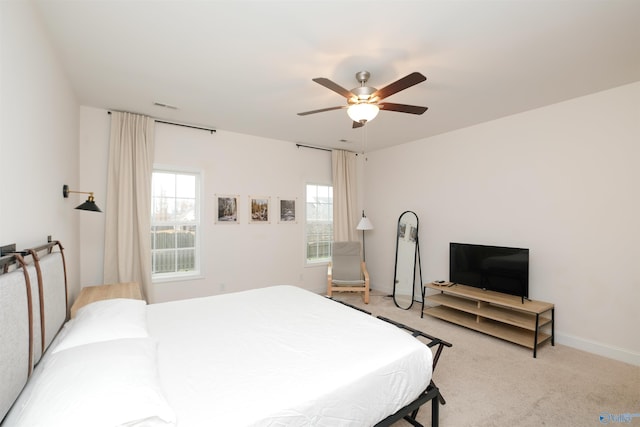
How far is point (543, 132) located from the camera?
10.8 feet

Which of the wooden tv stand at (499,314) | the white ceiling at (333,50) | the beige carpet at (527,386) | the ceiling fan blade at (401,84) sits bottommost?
the beige carpet at (527,386)

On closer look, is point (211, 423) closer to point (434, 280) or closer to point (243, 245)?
point (243, 245)

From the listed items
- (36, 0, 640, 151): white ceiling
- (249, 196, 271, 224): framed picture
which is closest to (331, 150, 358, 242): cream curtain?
(249, 196, 271, 224): framed picture

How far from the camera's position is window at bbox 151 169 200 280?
3.82 m

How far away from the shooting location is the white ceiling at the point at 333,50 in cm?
177

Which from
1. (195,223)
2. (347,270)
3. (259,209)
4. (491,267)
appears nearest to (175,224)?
(195,223)

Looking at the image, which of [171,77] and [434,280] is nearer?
[171,77]

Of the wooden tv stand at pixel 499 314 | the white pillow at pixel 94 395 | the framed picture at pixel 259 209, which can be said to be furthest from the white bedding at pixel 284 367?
the framed picture at pixel 259 209

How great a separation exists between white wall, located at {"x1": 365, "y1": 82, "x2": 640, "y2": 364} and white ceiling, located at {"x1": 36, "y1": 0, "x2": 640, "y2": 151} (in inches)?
13.7

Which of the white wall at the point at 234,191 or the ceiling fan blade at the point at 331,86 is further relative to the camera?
the white wall at the point at 234,191

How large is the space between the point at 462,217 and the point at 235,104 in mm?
3415

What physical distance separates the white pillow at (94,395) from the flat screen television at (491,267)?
3.60 meters

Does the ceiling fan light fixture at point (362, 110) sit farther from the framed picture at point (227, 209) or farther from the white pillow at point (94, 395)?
the framed picture at point (227, 209)

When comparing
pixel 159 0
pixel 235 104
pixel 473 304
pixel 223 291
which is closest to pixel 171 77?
pixel 235 104
